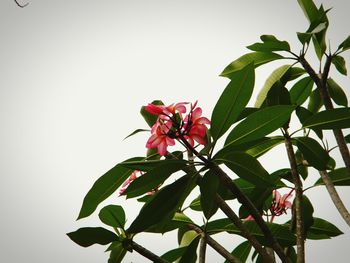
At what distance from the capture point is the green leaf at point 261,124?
58 centimetres

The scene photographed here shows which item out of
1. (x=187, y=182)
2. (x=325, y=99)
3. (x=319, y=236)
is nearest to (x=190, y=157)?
(x=187, y=182)

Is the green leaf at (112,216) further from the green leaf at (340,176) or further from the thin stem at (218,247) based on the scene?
the green leaf at (340,176)

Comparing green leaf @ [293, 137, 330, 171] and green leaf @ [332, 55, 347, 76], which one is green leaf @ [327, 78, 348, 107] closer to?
green leaf @ [332, 55, 347, 76]

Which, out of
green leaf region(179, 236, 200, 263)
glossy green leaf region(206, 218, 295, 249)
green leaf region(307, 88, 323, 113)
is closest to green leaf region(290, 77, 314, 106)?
green leaf region(307, 88, 323, 113)

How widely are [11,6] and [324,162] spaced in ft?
7.09

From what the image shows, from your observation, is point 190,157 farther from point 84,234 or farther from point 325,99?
point 325,99

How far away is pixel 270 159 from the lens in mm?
1929

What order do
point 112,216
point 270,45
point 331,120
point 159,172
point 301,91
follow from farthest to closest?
point 301,91
point 270,45
point 112,216
point 331,120
point 159,172

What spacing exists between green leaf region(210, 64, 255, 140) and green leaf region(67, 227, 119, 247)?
1.02ft

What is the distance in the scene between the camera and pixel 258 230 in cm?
81

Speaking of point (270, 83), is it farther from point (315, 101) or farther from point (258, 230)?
point (258, 230)

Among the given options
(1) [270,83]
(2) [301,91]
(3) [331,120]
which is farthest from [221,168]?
(2) [301,91]

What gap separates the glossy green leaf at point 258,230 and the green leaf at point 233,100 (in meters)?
0.32

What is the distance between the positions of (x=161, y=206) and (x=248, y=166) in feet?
0.52
